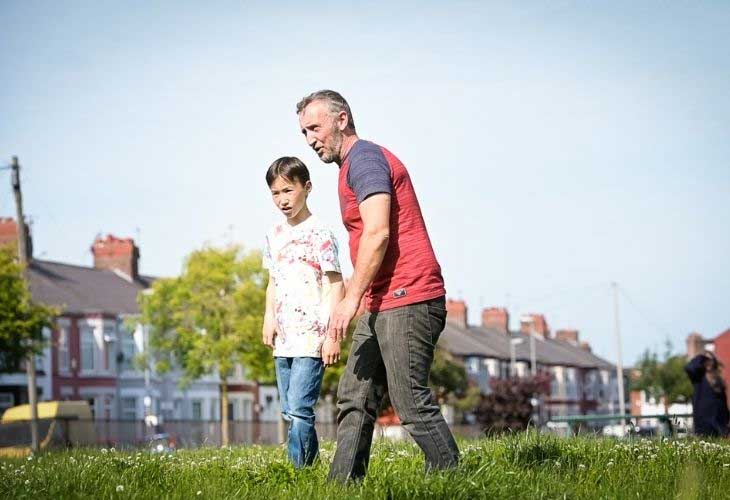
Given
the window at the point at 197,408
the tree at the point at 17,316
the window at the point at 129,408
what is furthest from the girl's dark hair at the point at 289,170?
the window at the point at 197,408

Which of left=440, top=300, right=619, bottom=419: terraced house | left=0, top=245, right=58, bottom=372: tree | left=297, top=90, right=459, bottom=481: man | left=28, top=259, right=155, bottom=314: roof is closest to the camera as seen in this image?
left=297, top=90, right=459, bottom=481: man

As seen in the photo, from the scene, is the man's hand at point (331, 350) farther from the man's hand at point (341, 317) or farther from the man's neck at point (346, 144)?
the man's neck at point (346, 144)

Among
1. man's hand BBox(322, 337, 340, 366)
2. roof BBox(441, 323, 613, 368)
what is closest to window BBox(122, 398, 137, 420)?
roof BBox(441, 323, 613, 368)

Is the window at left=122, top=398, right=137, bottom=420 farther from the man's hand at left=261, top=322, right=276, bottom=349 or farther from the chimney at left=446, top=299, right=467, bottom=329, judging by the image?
the man's hand at left=261, top=322, right=276, bottom=349

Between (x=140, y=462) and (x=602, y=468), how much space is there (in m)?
2.97

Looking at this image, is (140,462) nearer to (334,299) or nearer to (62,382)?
(334,299)

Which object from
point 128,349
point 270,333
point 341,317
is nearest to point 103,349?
point 128,349

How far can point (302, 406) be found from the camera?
802 centimetres

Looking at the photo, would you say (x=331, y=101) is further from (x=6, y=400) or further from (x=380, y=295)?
(x=6, y=400)

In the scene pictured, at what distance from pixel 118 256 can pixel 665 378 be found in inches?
2204

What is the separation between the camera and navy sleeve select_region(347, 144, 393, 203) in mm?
6600

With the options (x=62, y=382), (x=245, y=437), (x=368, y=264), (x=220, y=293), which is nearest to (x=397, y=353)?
(x=368, y=264)

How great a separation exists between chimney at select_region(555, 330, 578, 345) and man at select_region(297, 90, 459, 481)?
136 m

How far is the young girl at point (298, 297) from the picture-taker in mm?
8055
